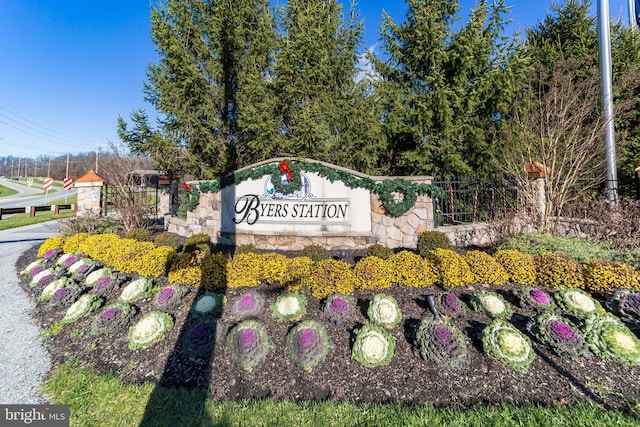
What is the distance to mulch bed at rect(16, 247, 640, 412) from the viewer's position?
2.29 m

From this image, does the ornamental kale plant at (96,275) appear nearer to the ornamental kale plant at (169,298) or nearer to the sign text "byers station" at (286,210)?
the ornamental kale plant at (169,298)

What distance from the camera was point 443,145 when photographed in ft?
25.4

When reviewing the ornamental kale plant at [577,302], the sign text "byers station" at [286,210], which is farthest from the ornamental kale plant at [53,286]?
the ornamental kale plant at [577,302]

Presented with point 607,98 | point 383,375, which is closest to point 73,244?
point 383,375

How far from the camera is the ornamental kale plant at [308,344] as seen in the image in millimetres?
2678

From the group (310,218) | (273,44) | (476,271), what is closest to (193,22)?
(273,44)

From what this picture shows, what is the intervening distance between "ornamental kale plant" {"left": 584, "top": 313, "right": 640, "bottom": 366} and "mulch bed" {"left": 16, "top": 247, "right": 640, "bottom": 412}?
75 millimetres

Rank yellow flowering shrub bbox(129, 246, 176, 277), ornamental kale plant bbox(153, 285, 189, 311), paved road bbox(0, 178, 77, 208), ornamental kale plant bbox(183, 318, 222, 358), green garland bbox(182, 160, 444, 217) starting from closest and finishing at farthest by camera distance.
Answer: ornamental kale plant bbox(183, 318, 222, 358) → ornamental kale plant bbox(153, 285, 189, 311) → yellow flowering shrub bbox(129, 246, 176, 277) → green garland bbox(182, 160, 444, 217) → paved road bbox(0, 178, 77, 208)

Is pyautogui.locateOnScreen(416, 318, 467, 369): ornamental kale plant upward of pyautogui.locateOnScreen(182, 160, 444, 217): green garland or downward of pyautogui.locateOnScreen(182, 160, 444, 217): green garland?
downward

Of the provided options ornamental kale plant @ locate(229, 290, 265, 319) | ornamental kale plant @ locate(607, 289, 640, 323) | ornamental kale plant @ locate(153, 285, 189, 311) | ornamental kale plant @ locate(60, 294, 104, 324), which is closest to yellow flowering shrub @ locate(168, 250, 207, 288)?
ornamental kale plant @ locate(153, 285, 189, 311)

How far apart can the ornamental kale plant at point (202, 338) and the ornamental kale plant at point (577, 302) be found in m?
4.24

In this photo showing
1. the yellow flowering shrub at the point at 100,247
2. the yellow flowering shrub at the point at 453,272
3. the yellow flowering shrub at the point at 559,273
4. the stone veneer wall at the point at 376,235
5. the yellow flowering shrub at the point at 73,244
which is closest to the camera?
the yellow flowering shrub at the point at 559,273

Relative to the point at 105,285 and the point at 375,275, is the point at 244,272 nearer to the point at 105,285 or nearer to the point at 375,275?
the point at 375,275

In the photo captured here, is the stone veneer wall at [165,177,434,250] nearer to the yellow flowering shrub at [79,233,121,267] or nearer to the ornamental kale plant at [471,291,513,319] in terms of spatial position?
the ornamental kale plant at [471,291,513,319]
